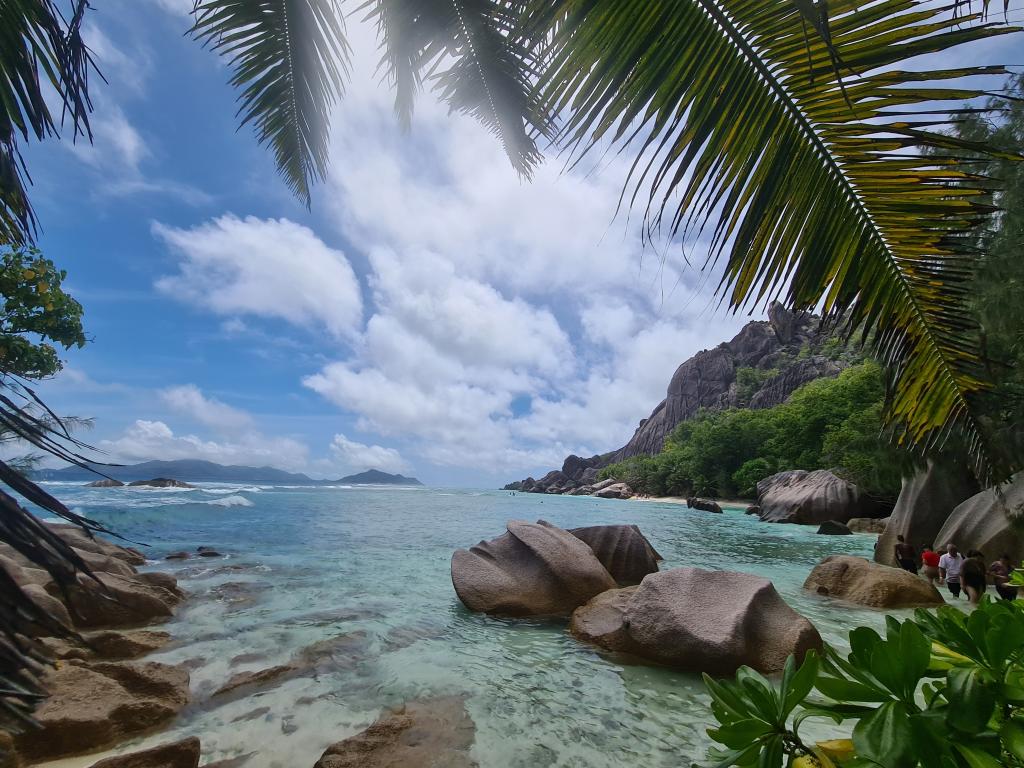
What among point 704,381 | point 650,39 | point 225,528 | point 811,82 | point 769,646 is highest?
point 704,381

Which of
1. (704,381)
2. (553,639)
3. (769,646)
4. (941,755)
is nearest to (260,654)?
(553,639)

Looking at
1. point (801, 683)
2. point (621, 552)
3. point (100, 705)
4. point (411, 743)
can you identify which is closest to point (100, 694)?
point (100, 705)

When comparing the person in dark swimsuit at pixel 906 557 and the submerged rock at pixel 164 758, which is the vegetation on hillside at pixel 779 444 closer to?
the person in dark swimsuit at pixel 906 557

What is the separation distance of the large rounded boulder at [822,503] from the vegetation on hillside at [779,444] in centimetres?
80

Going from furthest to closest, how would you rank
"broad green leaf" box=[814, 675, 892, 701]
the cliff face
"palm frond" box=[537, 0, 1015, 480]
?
1. the cliff face
2. "palm frond" box=[537, 0, 1015, 480]
3. "broad green leaf" box=[814, 675, 892, 701]

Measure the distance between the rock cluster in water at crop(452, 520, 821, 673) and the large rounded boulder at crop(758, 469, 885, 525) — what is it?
2414 centimetres

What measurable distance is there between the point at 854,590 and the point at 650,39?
9226 mm

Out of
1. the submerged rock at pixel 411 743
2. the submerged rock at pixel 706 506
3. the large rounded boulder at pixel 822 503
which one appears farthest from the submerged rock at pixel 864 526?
the submerged rock at pixel 411 743

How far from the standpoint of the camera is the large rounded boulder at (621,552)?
339 inches

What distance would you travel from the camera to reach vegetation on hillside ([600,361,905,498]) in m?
30.6

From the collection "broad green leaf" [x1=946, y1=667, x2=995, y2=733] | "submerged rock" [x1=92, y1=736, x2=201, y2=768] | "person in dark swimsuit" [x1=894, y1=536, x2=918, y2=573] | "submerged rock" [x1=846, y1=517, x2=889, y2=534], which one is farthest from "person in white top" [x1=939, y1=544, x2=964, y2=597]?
"submerged rock" [x1=846, y1=517, x2=889, y2=534]

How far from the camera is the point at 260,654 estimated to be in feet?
16.8

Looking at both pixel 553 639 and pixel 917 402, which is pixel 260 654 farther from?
pixel 917 402

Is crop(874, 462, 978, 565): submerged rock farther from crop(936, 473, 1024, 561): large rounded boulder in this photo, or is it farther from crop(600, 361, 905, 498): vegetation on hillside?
crop(600, 361, 905, 498): vegetation on hillside
